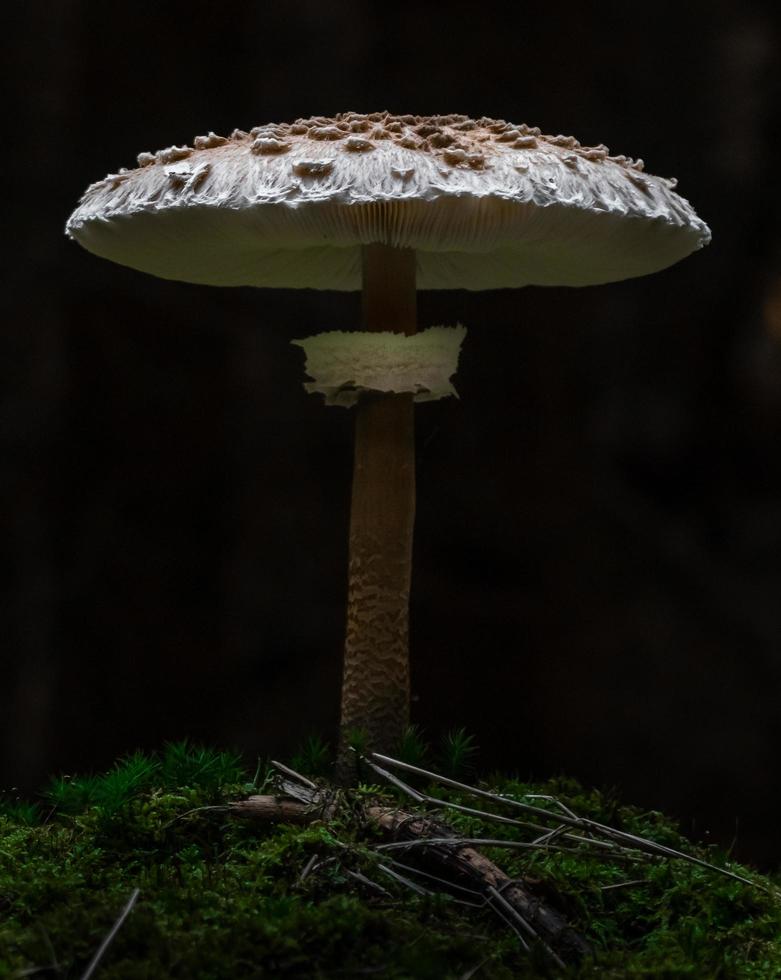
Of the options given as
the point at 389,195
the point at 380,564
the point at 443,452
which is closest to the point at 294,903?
the point at 380,564

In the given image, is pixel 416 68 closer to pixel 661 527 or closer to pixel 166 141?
pixel 166 141

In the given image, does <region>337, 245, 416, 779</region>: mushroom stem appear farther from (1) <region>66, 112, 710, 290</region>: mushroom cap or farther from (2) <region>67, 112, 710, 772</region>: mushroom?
(1) <region>66, 112, 710, 290</region>: mushroom cap

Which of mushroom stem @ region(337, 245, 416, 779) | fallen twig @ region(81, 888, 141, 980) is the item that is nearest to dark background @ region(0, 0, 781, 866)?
mushroom stem @ region(337, 245, 416, 779)

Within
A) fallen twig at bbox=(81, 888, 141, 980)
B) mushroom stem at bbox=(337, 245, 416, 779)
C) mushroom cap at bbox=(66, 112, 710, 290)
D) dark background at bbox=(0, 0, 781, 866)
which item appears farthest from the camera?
dark background at bbox=(0, 0, 781, 866)

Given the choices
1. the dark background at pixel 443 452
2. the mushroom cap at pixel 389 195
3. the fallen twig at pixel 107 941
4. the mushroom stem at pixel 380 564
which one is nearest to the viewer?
the fallen twig at pixel 107 941

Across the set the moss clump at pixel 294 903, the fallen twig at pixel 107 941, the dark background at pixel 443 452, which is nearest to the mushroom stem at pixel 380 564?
the moss clump at pixel 294 903

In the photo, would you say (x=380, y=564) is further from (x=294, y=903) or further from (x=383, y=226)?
(x=294, y=903)

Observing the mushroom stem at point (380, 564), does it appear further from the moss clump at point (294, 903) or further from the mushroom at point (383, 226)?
the moss clump at point (294, 903)

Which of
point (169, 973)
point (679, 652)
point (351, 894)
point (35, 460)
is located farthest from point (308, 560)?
point (169, 973)
